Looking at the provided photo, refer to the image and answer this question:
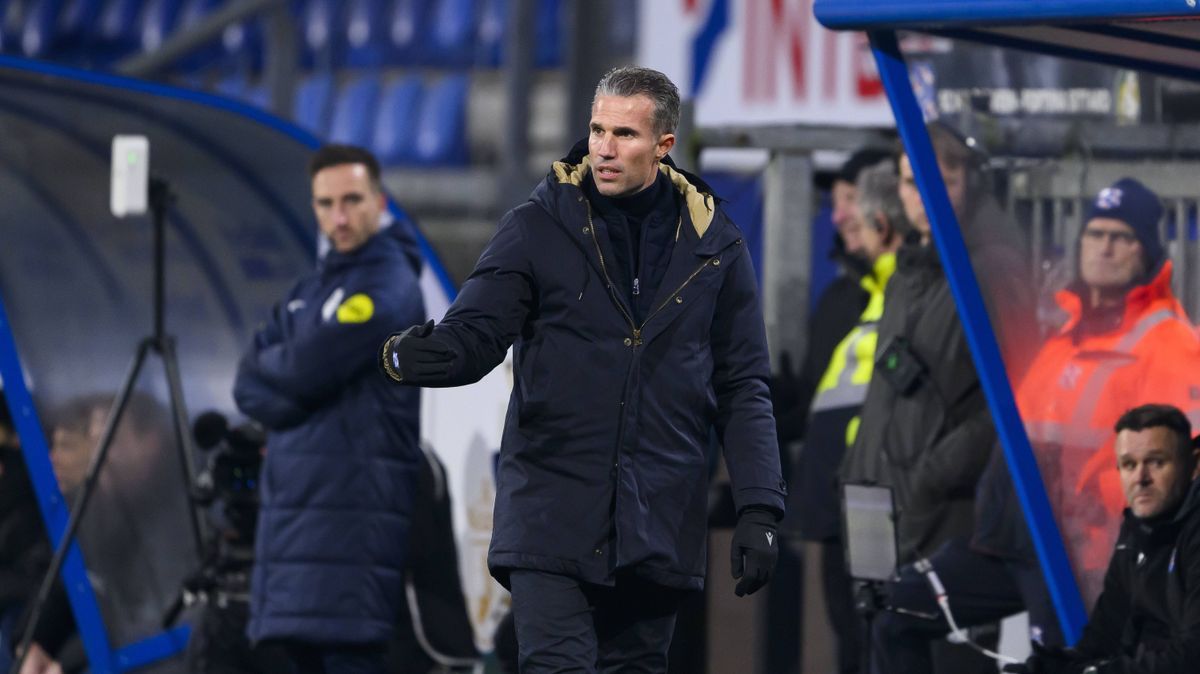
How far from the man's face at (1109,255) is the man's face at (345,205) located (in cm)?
194

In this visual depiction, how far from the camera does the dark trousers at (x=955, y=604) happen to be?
5598mm

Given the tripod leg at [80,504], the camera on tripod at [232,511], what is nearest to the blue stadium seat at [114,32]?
the tripod leg at [80,504]

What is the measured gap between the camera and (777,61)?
11016 mm

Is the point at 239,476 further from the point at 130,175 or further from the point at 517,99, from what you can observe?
the point at 517,99

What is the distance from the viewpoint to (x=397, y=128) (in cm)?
1501

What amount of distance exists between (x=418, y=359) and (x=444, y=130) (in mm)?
11204

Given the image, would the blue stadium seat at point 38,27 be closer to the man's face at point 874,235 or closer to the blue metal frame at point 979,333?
the man's face at point 874,235

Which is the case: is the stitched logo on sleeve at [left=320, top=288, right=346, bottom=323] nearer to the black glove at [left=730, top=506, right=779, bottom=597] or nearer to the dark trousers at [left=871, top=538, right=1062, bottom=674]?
the dark trousers at [left=871, top=538, right=1062, bottom=674]

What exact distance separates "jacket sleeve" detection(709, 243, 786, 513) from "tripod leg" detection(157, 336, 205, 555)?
3136 millimetres

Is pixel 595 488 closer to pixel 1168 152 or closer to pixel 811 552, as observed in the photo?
pixel 1168 152

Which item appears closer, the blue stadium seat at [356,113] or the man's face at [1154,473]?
the man's face at [1154,473]

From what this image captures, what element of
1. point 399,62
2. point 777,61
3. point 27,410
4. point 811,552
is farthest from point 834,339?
point 399,62

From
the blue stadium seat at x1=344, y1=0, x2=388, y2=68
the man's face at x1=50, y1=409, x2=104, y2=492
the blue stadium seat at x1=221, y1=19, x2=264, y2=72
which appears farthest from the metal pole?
the man's face at x1=50, y1=409, x2=104, y2=492

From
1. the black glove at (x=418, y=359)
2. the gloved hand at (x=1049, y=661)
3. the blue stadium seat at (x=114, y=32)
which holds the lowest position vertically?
the gloved hand at (x=1049, y=661)
